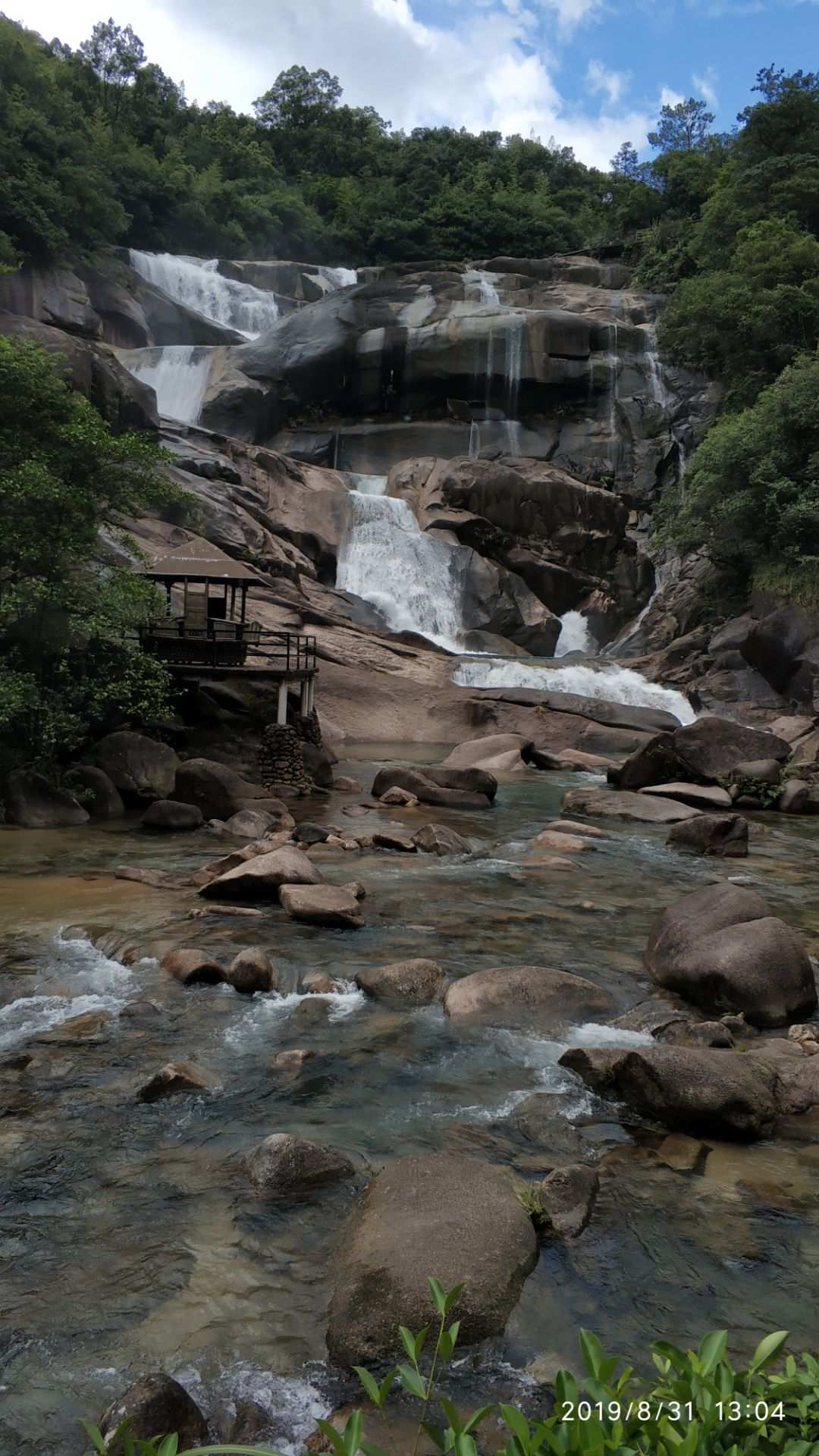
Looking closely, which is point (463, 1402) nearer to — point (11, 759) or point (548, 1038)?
point (548, 1038)

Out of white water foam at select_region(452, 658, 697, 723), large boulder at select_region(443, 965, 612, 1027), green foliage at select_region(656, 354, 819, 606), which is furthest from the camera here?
white water foam at select_region(452, 658, 697, 723)

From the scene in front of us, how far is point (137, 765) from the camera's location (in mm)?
18562

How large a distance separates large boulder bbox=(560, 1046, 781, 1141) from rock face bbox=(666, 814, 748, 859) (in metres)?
9.56

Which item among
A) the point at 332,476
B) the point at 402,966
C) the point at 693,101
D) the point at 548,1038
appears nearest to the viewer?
the point at 548,1038

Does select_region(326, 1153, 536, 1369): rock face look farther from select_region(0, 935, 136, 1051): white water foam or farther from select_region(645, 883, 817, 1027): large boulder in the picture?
select_region(645, 883, 817, 1027): large boulder

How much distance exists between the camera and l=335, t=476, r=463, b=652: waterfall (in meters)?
39.0

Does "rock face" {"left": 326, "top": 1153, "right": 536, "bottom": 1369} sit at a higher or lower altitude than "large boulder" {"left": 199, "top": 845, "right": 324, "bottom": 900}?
higher

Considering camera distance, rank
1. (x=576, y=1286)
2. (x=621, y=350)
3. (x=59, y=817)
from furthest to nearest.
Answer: (x=621, y=350), (x=59, y=817), (x=576, y=1286)

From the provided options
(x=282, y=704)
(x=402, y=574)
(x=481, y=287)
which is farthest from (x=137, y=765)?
(x=481, y=287)

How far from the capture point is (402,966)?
29.2 ft

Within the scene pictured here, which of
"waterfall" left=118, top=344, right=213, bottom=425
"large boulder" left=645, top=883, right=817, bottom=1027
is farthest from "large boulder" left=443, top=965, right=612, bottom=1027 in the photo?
"waterfall" left=118, top=344, right=213, bottom=425

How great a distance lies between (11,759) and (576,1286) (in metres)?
14.5

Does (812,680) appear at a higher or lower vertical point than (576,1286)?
higher

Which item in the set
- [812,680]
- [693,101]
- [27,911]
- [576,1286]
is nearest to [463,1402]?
[576,1286]
